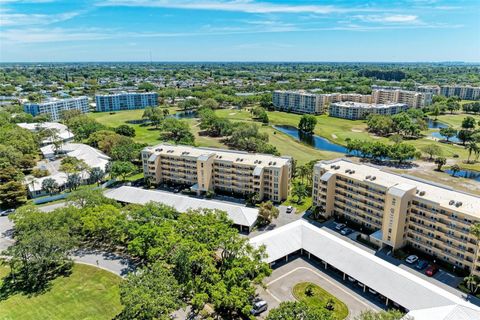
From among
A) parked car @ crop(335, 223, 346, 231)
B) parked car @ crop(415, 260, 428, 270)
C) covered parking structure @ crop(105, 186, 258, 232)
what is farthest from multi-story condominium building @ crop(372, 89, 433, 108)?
covered parking structure @ crop(105, 186, 258, 232)

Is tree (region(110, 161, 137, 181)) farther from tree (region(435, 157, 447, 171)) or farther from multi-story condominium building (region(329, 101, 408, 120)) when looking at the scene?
multi-story condominium building (region(329, 101, 408, 120))

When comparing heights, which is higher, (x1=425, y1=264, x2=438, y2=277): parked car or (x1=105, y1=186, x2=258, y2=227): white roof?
(x1=105, y1=186, x2=258, y2=227): white roof

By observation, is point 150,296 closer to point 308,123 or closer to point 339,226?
point 339,226

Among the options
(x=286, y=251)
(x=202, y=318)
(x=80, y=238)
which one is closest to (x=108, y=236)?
(x=80, y=238)

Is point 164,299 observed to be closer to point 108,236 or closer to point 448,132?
point 108,236

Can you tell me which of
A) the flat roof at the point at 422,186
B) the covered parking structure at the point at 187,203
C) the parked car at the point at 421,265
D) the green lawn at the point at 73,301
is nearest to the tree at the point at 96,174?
the covered parking structure at the point at 187,203

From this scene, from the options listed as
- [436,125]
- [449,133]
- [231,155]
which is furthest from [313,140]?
[436,125]
